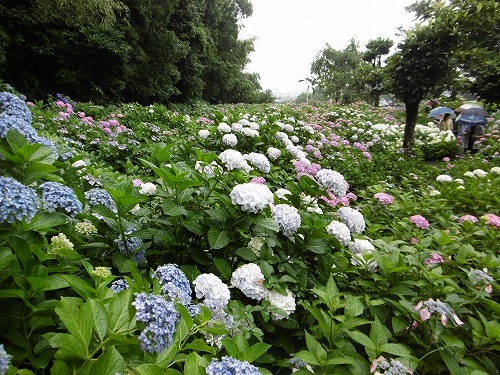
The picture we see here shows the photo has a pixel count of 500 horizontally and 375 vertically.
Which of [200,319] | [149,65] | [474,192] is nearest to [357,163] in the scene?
[474,192]

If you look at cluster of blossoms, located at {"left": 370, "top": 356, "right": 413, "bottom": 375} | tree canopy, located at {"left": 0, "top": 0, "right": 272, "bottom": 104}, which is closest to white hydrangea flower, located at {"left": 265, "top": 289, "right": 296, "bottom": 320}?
cluster of blossoms, located at {"left": 370, "top": 356, "right": 413, "bottom": 375}

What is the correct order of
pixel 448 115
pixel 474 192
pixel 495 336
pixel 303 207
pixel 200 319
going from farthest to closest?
pixel 448 115
pixel 474 192
pixel 303 207
pixel 495 336
pixel 200 319

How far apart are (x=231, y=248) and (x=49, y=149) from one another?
2.61 ft

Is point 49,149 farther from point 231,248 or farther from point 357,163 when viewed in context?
point 357,163

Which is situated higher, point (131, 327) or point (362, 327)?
point (131, 327)

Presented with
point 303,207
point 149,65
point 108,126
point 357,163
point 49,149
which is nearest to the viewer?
point 49,149

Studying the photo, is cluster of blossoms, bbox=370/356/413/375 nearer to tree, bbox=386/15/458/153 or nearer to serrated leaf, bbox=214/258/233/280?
serrated leaf, bbox=214/258/233/280

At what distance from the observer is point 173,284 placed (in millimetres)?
832

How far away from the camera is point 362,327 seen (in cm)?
132

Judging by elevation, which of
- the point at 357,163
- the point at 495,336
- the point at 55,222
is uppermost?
the point at 55,222

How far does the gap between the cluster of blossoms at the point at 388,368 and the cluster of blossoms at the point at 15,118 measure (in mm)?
1297

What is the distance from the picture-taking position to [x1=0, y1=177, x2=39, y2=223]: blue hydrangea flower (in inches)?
29.6

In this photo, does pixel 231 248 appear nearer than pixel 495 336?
No

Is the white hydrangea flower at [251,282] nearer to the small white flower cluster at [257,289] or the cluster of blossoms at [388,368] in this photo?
the small white flower cluster at [257,289]
